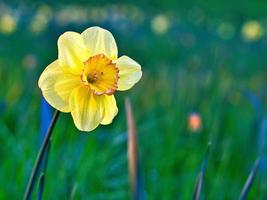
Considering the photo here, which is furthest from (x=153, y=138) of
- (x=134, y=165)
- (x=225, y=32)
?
(x=225, y=32)

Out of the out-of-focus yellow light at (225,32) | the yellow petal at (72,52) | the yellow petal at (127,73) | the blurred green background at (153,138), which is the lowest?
the out-of-focus yellow light at (225,32)

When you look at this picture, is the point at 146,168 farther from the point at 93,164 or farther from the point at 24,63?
the point at 24,63

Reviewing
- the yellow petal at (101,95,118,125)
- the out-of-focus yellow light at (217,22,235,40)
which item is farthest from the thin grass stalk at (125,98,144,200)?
the out-of-focus yellow light at (217,22,235,40)

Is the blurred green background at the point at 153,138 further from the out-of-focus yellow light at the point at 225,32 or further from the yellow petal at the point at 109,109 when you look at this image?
the out-of-focus yellow light at the point at 225,32

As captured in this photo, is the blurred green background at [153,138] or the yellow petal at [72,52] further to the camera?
the blurred green background at [153,138]

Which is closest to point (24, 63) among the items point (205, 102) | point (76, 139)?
point (205, 102)

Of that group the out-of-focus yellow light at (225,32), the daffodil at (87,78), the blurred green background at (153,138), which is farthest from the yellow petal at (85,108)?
the out-of-focus yellow light at (225,32)
